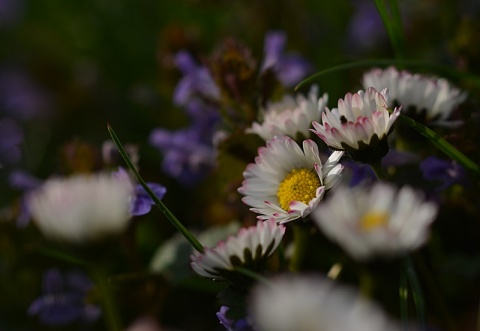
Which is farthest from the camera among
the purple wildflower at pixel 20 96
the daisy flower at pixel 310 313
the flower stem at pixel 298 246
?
the purple wildflower at pixel 20 96

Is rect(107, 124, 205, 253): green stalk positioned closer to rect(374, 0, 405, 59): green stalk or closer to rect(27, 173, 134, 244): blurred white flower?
rect(27, 173, 134, 244): blurred white flower

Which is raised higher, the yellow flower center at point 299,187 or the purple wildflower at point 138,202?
the yellow flower center at point 299,187

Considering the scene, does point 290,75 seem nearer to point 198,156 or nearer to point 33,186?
point 198,156

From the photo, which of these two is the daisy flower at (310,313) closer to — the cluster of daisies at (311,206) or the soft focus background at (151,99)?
the cluster of daisies at (311,206)

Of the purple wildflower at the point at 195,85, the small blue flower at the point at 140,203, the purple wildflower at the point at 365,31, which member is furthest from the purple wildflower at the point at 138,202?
the purple wildflower at the point at 365,31

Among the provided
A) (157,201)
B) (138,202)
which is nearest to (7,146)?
(138,202)

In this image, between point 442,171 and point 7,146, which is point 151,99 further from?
point 442,171

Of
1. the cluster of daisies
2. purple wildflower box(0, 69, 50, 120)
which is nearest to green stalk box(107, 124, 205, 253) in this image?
the cluster of daisies

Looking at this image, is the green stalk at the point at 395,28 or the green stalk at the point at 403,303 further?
the green stalk at the point at 395,28
